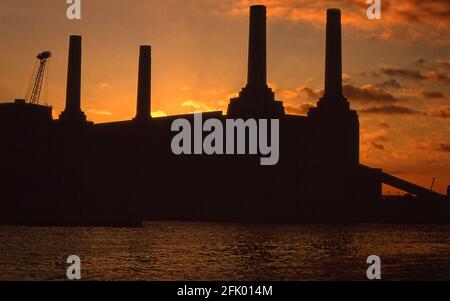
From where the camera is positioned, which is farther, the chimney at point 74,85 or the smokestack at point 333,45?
the chimney at point 74,85

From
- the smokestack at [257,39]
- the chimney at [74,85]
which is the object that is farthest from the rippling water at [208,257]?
the chimney at [74,85]

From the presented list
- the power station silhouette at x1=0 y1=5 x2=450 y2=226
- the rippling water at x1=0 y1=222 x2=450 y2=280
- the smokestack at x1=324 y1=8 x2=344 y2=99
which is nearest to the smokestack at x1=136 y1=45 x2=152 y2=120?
the power station silhouette at x1=0 y1=5 x2=450 y2=226

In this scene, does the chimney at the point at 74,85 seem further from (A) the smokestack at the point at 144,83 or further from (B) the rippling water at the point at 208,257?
(B) the rippling water at the point at 208,257

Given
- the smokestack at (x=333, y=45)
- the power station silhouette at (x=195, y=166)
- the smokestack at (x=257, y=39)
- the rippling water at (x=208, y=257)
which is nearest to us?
the rippling water at (x=208, y=257)

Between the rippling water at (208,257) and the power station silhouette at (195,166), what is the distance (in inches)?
1202

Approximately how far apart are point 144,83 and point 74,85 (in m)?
7.72

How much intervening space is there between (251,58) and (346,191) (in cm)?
2198

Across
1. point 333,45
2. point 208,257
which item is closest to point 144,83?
point 333,45

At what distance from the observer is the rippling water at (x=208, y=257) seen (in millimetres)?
33562

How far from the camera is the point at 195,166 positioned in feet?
319

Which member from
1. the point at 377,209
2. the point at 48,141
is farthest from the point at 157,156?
Answer: the point at 377,209

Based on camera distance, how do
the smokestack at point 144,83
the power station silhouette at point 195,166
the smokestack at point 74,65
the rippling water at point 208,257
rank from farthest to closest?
1. the power station silhouette at point 195,166
2. the smokestack at point 144,83
3. the smokestack at point 74,65
4. the rippling water at point 208,257

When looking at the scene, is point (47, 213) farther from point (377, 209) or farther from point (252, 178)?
point (377, 209)

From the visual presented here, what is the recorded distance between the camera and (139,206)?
93.8 metres
